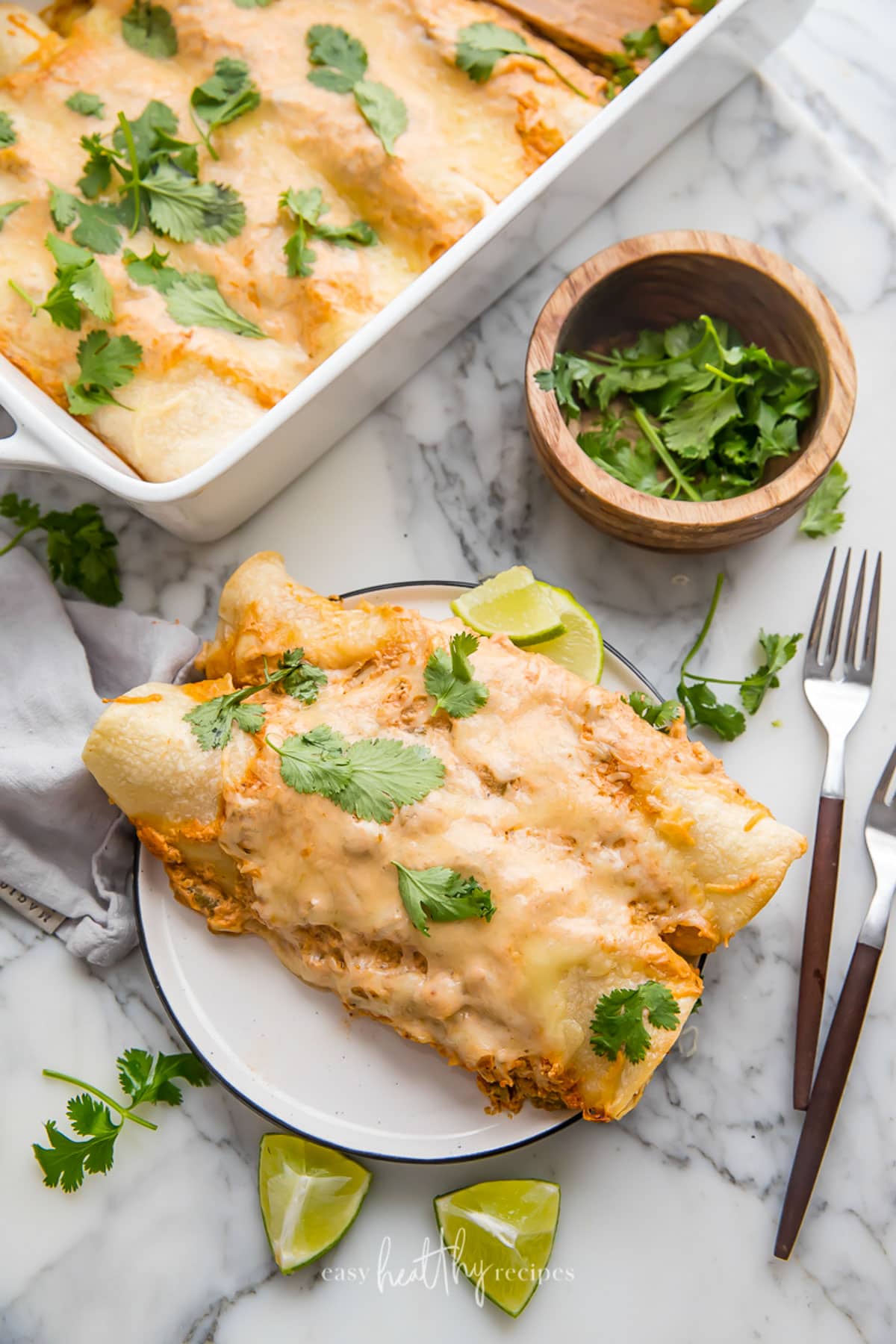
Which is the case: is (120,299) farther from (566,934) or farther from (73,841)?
(566,934)

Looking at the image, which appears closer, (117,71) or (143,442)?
(143,442)

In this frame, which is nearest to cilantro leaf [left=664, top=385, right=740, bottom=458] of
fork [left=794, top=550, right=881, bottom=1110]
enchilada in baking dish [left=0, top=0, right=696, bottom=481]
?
fork [left=794, top=550, right=881, bottom=1110]

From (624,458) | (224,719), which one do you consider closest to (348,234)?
(624,458)

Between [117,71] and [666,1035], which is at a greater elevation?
[117,71]

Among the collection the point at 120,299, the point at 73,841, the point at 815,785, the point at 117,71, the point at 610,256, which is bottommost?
the point at 73,841

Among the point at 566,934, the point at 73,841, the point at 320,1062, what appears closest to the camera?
the point at 566,934

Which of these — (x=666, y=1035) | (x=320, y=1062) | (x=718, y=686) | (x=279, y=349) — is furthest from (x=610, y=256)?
(x=320, y=1062)

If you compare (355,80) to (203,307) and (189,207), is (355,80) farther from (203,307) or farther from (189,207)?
(203,307)
